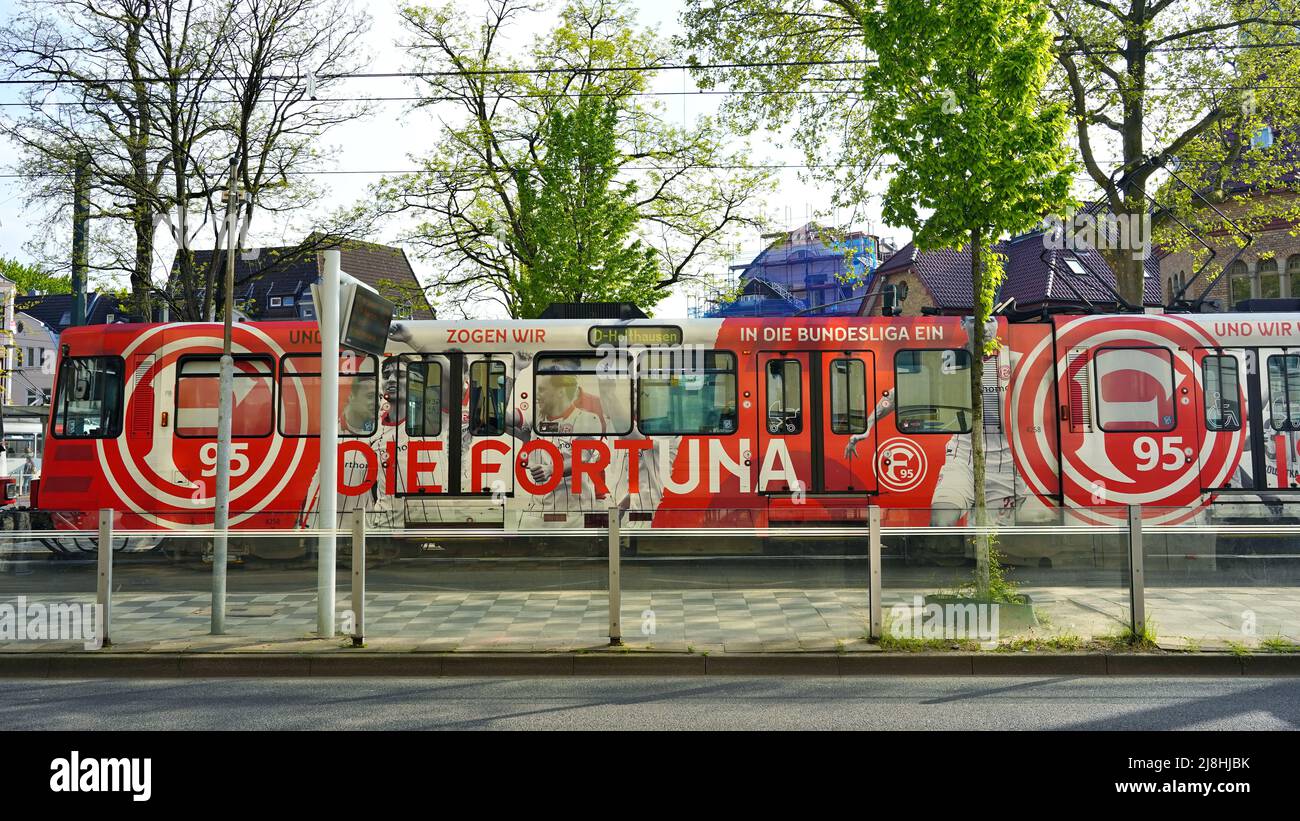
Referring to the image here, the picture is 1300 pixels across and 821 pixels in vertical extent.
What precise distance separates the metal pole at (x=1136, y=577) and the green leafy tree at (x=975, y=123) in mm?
1493

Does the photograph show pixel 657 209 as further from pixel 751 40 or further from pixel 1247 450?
pixel 1247 450

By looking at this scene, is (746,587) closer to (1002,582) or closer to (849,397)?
(1002,582)

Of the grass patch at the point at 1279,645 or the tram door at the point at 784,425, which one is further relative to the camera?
the tram door at the point at 784,425

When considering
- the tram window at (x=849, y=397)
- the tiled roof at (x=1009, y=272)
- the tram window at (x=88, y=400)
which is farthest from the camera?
the tiled roof at (x=1009, y=272)

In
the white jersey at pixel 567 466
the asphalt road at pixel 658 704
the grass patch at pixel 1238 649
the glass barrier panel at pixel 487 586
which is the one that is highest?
the white jersey at pixel 567 466

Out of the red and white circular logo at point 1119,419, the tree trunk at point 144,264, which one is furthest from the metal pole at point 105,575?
the tree trunk at point 144,264

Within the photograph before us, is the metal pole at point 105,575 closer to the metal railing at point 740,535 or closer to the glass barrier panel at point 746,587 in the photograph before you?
the metal railing at point 740,535

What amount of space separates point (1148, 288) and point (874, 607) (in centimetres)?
4518

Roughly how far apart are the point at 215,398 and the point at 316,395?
1537 millimetres

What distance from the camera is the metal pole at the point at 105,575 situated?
8812mm

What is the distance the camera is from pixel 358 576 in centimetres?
898

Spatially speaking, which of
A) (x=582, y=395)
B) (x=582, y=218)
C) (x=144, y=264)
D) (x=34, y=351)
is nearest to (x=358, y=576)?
(x=582, y=395)

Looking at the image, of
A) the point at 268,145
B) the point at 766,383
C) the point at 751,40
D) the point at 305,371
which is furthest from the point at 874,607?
the point at 268,145

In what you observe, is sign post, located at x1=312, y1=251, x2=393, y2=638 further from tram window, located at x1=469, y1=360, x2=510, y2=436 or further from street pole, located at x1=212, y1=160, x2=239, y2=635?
tram window, located at x1=469, y1=360, x2=510, y2=436
